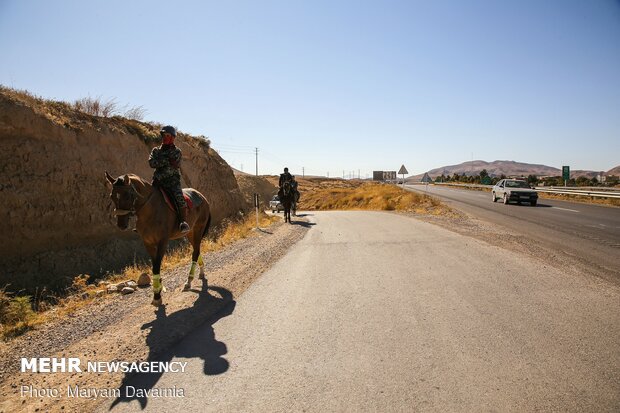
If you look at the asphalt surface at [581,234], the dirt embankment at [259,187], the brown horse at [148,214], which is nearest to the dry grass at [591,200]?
the asphalt surface at [581,234]

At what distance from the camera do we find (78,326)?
17.6 feet

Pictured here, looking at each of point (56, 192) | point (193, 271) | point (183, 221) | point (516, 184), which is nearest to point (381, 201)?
point (516, 184)

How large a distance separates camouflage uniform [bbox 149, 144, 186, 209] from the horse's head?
99cm

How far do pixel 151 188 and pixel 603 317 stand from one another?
756 cm

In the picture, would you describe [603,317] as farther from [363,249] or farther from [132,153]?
[132,153]

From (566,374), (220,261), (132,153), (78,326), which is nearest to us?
(566,374)

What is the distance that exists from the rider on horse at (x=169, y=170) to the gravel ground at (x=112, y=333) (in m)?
1.50

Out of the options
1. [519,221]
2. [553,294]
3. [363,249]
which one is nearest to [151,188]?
[363,249]

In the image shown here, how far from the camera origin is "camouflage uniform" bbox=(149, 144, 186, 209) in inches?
270

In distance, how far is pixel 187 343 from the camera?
4.60m

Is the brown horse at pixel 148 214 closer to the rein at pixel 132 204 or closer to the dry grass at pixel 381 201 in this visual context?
the rein at pixel 132 204

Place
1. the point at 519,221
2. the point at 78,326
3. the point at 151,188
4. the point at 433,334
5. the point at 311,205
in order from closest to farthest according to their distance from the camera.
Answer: the point at 433,334
the point at 78,326
the point at 151,188
the point at 519,221
the point at 311,205

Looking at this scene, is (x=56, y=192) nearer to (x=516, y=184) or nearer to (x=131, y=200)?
(x=131, y=200)

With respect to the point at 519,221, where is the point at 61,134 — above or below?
above
